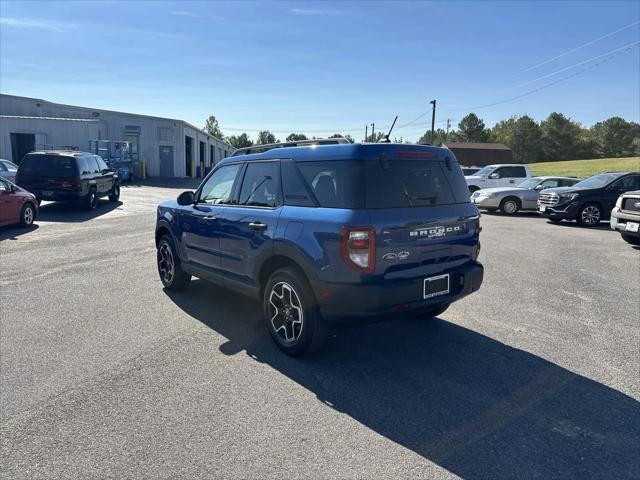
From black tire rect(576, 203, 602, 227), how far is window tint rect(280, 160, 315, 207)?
1338cm

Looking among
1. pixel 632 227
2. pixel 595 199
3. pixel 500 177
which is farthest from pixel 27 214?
pixel 500 177

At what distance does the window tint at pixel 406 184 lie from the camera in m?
3.87

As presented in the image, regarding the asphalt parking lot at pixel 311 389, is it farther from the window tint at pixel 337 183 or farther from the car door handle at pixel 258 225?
the window tint at pixel 337 183

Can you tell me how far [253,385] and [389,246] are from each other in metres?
1.59

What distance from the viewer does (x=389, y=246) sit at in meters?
3.75

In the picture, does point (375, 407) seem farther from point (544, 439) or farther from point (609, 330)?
point (609, 330)

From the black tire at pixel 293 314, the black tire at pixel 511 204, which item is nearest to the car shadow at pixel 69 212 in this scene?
the black tire at pixel 293 314

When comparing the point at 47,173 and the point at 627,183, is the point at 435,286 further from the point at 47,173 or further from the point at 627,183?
the point at 47,173

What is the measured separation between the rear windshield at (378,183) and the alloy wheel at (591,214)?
40.9 ft

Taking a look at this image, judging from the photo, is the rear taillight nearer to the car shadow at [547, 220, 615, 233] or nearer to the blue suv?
the blue suv

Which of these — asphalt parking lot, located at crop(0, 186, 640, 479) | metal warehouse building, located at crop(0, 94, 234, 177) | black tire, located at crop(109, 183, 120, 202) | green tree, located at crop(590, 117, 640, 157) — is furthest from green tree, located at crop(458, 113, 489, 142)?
asphalt parking lot, located at crop(0, 186, 640, 479)

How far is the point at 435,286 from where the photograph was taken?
408 centimetres

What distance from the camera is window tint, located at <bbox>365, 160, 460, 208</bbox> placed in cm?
387

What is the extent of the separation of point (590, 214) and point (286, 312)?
45.1 feet
